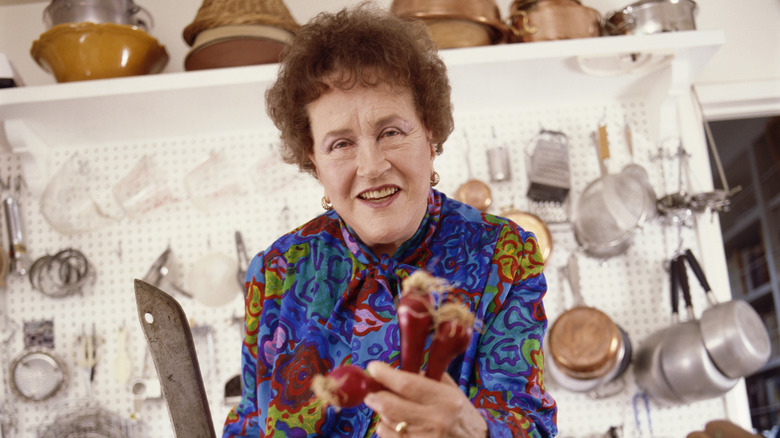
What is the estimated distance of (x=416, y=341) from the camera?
611mm

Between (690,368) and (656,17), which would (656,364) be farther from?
(656,17)

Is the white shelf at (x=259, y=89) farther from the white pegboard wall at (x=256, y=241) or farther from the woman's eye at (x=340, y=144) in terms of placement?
the woman's eye at (x=340, y=144)

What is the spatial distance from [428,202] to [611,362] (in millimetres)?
996

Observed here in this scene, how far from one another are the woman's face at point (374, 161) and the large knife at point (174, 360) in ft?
0.89

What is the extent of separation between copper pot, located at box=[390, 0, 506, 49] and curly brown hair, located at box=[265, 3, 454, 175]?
680mm

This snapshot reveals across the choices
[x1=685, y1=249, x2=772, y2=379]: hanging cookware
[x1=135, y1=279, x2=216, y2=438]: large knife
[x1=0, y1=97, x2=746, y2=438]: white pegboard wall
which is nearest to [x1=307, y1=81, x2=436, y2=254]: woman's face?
[x1=135, y1=279, x2=216, y2=438]: large knife

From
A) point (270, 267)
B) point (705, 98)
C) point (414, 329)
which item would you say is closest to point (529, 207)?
point (705, 98)

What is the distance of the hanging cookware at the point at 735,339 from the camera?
1733 mm

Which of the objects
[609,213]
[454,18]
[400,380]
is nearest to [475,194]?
[609,213]

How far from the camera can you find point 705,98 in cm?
207

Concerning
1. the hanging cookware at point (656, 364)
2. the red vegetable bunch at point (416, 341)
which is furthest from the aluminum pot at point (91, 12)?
the hanging cookware at point (656, 364)

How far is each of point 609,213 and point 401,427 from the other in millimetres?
1446

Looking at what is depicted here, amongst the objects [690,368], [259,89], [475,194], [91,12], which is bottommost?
[690,368]

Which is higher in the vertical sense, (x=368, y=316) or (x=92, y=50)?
(x=92, y=50)
